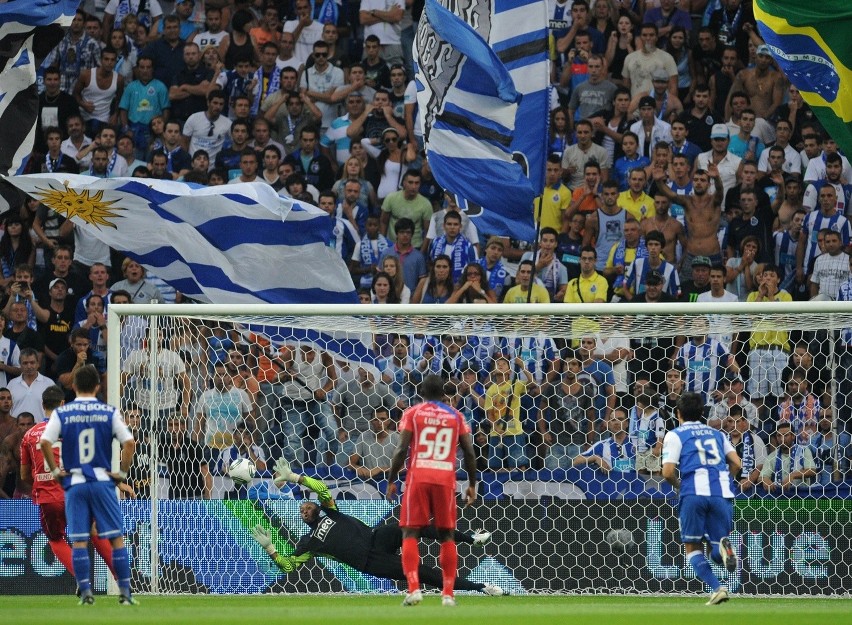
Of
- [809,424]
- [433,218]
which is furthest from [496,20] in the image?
[809,424]

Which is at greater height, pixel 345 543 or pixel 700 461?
pixel 700 461

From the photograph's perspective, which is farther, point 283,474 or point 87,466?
point 283,474

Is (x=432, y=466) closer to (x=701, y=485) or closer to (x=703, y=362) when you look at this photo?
(x=701, y=485)

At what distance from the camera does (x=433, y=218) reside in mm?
16094

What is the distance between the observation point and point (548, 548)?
1212 cm

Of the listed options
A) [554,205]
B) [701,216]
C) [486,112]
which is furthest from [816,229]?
[486,112]

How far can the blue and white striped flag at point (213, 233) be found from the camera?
13.9 metres

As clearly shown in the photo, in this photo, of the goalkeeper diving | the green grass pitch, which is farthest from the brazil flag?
the goalkeeper diving

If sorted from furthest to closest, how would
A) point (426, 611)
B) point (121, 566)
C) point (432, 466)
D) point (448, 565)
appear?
point (432, 466), point (448, 565), point (121, 566), point (426, 611)

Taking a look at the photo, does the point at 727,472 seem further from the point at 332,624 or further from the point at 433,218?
the point at 433,218

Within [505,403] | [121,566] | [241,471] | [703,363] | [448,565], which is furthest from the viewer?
[703,363]

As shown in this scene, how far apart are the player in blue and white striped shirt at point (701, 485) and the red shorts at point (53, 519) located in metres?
4.99

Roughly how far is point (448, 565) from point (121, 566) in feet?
7.43

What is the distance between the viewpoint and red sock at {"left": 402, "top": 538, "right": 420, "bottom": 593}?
9.96m
